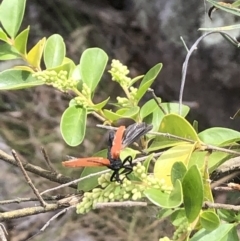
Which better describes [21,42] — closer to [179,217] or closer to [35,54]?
[35,54]

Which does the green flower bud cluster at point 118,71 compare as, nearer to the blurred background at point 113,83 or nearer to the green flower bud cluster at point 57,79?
the green flower bud cluster at point 57,79

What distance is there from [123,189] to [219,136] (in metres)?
0.16

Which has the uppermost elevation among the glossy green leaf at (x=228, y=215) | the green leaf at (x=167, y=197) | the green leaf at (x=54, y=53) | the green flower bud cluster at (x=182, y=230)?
the green leaf at (x=54, y=53)

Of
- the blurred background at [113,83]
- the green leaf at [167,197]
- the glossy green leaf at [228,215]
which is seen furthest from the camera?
the blurred background at [113,83]

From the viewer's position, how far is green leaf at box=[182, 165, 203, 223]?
356mm

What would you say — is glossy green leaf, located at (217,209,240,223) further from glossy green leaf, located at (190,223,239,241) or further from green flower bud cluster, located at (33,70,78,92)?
green flower bud cluster, located at (33,70,78,92)

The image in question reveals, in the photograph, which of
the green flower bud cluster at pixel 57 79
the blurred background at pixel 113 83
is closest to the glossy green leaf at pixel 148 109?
the green flower bud cluster at pixel 57 79

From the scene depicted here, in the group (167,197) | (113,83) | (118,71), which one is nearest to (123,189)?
(167,197)

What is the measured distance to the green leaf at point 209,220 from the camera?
1.25ft

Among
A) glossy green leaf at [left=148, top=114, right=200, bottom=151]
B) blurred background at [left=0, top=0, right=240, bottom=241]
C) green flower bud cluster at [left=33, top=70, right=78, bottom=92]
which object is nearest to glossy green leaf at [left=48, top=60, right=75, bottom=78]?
green flower bud cluster at [left=33, top=70, right=78, bottom=92]

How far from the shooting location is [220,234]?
0.41m

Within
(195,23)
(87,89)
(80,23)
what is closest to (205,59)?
(195,23)

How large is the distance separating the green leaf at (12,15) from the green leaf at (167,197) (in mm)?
227

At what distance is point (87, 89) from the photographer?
473 mm
